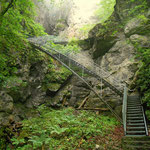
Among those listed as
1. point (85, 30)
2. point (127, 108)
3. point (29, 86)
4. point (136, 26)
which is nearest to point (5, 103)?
point (29, 86)

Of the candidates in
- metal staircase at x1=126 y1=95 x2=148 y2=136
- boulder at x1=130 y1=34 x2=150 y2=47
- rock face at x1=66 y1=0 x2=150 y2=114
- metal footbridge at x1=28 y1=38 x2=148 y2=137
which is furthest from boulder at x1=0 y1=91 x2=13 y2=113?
boulder at x1=130 y1=34 x2=150 y2=47

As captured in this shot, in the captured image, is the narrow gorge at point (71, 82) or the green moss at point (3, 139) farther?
the narrow gorge at point (71, 82)

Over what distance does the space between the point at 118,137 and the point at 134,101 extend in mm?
3451

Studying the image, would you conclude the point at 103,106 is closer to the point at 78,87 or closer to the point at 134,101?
the point at 134,101

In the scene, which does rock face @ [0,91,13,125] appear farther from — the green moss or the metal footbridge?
the metal footbridge

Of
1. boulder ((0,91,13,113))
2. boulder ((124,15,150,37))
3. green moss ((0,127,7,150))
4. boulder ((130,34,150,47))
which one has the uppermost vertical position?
boulder ((124,15,150,37))

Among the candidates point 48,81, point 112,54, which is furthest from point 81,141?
point 112,54

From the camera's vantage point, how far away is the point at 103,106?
1034 centimetres

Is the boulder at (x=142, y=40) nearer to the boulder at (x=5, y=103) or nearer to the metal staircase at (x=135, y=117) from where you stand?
the metal staircase at (x=135, y=117)

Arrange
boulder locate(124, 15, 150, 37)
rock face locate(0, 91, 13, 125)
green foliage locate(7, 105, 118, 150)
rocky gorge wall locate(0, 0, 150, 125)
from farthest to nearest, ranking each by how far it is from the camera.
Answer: boulder locate(124, 15, 150, 37) < rocky gorge wall locate(0, 0, 150, 125) < rock face locate(0, 91, 13, 125) < green foliage locate(7, 105, 118, 150)

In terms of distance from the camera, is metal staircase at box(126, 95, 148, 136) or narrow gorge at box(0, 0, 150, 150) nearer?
narrow gorge at box(0, 0, 150, 150)

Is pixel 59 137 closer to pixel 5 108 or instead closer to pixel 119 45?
pixel 5 108

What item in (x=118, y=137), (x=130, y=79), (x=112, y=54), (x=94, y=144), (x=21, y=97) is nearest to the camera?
(x=94, y=144)

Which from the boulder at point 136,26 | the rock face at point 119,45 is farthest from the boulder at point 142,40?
the boulder at point 136,26
